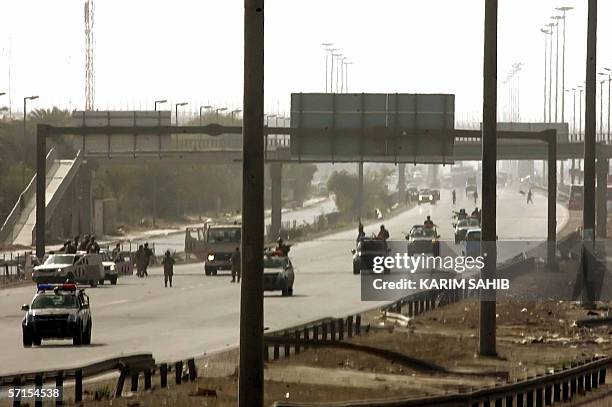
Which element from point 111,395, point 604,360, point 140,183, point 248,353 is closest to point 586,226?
point 604,360

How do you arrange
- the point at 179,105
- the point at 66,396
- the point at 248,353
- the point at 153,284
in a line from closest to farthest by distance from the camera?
the point at 248,353
the point at 66,396
the point at 153,284
the point at 179,105

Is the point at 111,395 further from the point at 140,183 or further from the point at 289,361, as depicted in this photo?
the point at 140,183

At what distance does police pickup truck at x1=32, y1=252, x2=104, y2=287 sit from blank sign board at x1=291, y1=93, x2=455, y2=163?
9.94 m

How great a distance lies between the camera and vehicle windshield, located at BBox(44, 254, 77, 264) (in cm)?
6538

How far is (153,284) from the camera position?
71312 mm

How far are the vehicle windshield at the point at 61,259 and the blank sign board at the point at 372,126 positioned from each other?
11714 millimetres

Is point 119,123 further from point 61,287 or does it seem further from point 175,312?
point 61,287

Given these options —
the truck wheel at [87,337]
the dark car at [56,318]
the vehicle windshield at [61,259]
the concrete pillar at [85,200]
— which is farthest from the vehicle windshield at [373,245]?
the concrete pillar at [85,200]

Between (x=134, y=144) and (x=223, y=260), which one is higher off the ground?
(x=134, y=144)

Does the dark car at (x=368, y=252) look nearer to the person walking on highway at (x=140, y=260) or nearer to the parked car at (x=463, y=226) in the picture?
the person walking on highway at (x=140, y=260)

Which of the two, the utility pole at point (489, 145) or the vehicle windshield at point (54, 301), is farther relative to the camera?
the vehicle windshield at point (54, 301)

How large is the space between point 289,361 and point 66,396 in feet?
25.9

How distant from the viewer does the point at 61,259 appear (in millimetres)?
65688

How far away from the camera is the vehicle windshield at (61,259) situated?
214 ft
